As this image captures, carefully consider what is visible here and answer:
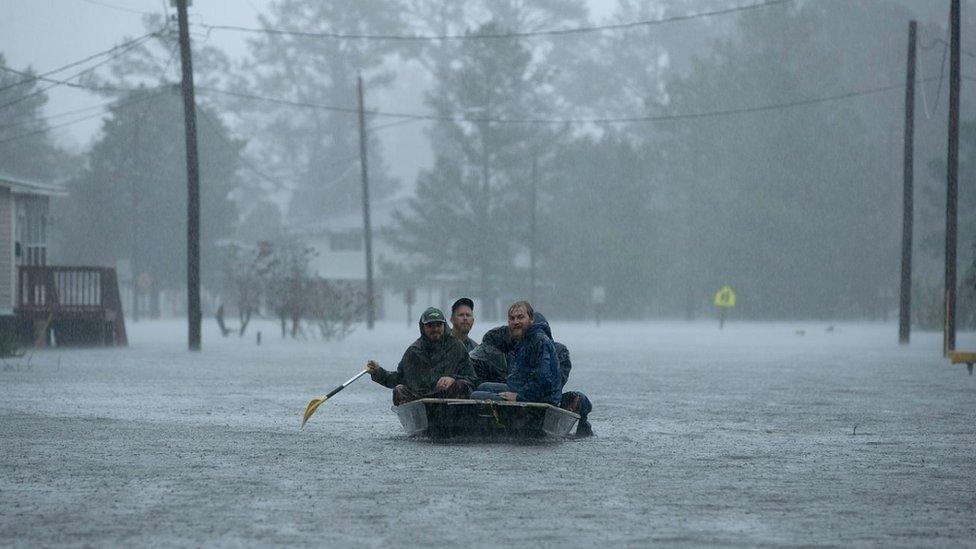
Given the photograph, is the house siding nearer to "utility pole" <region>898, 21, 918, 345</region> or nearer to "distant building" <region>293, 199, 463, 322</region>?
"utility pole" <region>898, 21, 918, 345</region>

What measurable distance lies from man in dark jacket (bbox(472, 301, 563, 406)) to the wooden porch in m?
26.0

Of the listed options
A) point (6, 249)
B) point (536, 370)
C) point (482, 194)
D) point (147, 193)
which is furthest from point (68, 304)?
point (147, 193)

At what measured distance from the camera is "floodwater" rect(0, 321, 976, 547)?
9.90 meters

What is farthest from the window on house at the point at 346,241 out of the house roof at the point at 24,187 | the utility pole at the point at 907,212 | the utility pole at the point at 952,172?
the utility pole at the point at 952,172

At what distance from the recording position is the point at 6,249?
41.2 m

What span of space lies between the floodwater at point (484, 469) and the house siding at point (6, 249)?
14.1 metres

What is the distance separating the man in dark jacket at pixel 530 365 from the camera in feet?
50.0

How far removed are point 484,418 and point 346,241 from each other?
8413 centimetres

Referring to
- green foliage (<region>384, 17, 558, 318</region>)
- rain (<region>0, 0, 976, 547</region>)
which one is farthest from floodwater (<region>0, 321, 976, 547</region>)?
green foliage (<region>384, 17, 558, 318</region>)

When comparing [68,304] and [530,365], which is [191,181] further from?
[530,365]

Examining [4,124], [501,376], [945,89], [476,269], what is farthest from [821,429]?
[4,124]

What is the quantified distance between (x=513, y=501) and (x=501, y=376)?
5199 millimetres

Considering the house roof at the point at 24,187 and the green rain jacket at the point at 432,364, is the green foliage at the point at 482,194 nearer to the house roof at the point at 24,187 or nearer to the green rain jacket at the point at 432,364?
the house roof at the point at 24,187

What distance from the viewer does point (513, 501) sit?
11.2 metres
